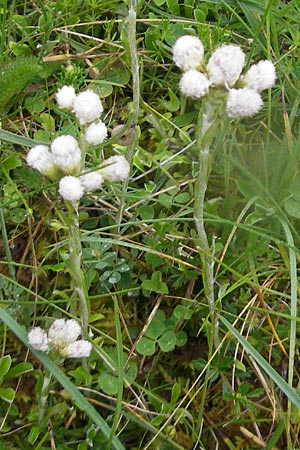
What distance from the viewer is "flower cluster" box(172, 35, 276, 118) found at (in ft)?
3.67

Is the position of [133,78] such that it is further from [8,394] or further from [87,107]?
[8,394]

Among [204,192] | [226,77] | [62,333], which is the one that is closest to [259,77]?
[226,77]

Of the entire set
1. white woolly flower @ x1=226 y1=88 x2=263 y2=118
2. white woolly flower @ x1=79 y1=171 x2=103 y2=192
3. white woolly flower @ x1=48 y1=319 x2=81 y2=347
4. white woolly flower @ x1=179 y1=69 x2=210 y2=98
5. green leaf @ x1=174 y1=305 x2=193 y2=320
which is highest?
white woolly flower @ x1=179 y1=69 x2=210 y2=98

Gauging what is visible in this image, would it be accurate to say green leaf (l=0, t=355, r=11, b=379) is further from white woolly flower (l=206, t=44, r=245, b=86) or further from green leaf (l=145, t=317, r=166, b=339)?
white woolly flower (l=206, t=44, r=245, b=86)

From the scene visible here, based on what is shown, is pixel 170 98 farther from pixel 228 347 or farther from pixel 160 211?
pixel 228 347

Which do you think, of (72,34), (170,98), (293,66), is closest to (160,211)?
(170,98)

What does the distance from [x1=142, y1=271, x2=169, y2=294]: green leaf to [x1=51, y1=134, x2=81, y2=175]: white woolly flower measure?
480mm

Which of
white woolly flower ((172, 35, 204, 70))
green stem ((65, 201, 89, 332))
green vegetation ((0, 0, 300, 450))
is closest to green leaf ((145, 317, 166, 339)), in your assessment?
green vegetation ((0, 0, 300, 450))

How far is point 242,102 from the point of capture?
1.11 m

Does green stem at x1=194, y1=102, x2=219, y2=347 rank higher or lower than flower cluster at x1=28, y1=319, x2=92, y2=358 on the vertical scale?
higher

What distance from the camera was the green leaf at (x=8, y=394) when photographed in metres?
1.42

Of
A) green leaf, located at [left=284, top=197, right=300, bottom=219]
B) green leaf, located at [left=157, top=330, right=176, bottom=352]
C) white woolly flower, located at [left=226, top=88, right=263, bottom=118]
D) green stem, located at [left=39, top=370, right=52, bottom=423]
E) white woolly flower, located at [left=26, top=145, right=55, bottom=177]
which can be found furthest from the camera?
green leaf, located at [left=284, top=197, right=300, bottom=219]

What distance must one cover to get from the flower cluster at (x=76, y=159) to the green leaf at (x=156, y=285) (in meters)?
0.40

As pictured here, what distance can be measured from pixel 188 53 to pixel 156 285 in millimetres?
644
